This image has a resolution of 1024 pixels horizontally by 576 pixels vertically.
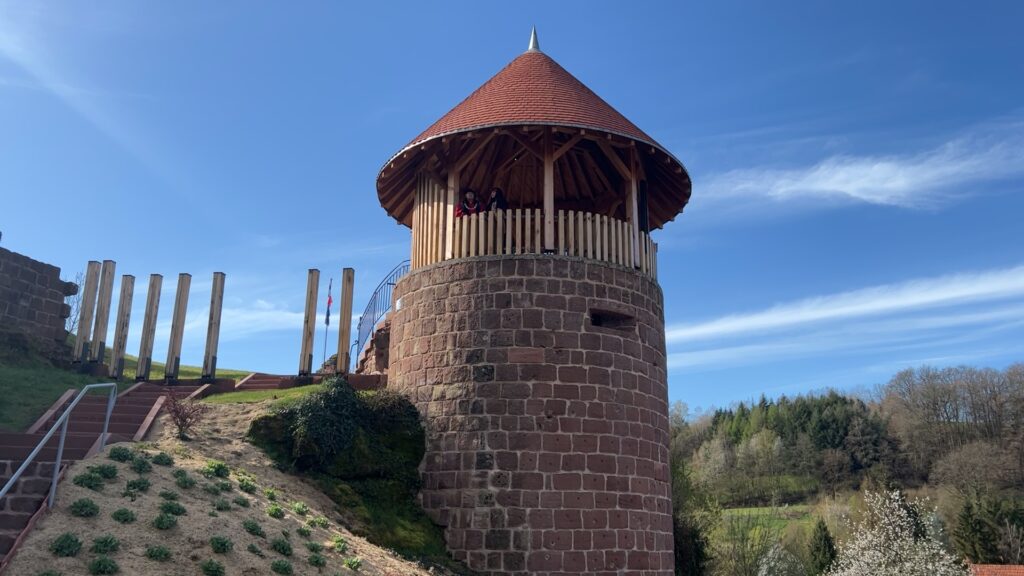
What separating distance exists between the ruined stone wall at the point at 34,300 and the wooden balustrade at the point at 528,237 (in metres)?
8.86

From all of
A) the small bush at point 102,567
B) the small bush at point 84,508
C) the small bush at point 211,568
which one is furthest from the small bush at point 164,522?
the small bush at point 102,567

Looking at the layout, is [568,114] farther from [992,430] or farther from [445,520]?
[992,430]

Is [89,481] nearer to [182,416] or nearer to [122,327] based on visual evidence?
[182,416]

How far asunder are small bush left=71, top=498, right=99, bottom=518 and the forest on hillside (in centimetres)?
2965

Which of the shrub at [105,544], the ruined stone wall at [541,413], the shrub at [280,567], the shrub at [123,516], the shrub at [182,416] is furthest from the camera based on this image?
the ruined stone wall at [541,413]

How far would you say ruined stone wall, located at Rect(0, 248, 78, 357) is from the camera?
1684 centimetres

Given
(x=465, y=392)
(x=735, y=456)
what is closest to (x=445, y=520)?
(x=465, y=392)

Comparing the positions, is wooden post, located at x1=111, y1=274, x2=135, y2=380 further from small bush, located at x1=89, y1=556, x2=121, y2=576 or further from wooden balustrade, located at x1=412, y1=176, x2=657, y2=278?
small bush, located at x1=89, y1=556, x2=121, y2=576

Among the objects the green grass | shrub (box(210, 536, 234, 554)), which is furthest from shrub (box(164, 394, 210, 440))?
shrub (box(210, 536, 234, 554))

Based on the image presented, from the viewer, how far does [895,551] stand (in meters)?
33.8

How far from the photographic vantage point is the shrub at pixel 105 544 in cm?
761

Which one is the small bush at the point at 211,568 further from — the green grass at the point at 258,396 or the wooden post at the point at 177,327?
the wooden post at the point at 177,327

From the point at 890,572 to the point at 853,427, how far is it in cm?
2798

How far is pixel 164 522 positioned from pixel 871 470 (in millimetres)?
55970
